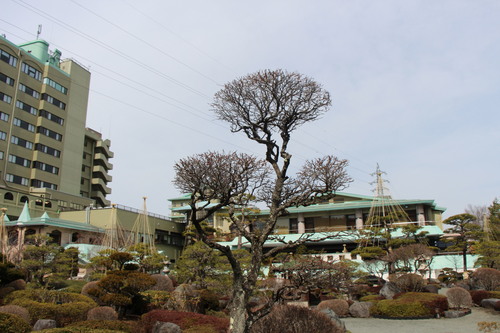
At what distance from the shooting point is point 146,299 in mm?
19609

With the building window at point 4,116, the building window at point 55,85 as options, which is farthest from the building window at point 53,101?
the building window at point 4,116

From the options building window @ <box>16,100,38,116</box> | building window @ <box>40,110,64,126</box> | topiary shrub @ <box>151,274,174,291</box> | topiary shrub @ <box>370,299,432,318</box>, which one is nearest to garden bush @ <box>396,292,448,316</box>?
topiary shrub @ <box>370,299,432,318</box>

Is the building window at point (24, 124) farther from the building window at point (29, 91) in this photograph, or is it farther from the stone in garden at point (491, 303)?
the stone in garden at point (491, 303)

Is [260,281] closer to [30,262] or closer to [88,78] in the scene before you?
[30,262]

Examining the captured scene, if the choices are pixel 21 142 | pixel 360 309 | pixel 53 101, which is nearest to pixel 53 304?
pixel 360 309

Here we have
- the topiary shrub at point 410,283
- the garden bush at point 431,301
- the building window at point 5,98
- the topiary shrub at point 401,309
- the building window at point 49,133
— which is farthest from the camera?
the building window at point 49,133

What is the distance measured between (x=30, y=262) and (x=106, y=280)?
20.7 feet

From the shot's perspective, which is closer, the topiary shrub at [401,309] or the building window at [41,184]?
the topiary shrub at [401,309]

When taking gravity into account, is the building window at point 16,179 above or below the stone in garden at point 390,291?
above

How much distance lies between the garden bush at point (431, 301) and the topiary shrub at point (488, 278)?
5.63 m

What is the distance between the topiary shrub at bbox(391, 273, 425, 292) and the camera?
2486 centimetres

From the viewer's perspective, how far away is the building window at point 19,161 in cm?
4977

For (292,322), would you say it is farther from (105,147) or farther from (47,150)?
(105,147)

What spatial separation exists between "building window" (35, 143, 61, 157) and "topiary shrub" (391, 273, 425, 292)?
4621 centimetres
